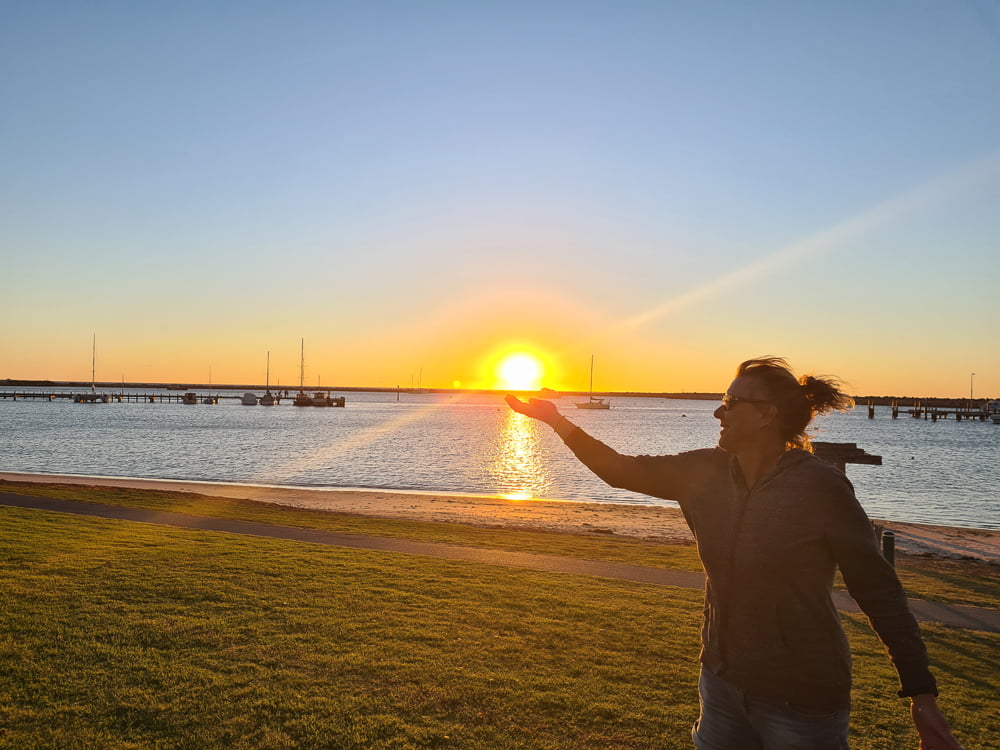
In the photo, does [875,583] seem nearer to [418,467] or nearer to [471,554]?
[471,554]

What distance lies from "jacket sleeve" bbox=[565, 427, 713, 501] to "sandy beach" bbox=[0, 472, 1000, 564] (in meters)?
13.3

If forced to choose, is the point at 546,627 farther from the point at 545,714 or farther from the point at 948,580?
the point at 948,580

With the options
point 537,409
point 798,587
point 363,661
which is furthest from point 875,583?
point 363,661

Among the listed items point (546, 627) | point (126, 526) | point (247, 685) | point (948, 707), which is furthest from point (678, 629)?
point (126, 526)

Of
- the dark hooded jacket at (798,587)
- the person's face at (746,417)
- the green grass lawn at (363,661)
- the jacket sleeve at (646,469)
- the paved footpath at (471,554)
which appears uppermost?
the person's face at (746,417)

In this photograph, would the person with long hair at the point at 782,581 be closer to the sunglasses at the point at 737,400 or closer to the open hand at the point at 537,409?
the sunglasses at the point at 737,400

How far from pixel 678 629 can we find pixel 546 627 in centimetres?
140

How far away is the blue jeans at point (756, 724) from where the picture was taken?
2326mm

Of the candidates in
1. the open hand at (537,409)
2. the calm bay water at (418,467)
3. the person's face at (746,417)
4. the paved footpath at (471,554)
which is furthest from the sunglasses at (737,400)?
the calm bay water at (418,467)

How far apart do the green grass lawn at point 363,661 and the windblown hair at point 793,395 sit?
3.22 m

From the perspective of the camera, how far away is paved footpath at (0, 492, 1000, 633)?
879cm

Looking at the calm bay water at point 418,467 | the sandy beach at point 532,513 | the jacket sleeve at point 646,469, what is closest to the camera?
the jacket sleeve at point 646,469

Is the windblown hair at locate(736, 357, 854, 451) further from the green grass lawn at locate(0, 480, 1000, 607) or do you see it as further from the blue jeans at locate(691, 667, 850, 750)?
the green grass lawn at locate(0, 480, 1000, 607)

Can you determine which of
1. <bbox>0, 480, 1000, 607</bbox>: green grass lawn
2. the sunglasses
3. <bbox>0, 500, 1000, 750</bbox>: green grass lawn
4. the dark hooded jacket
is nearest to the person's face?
the sunglasses
